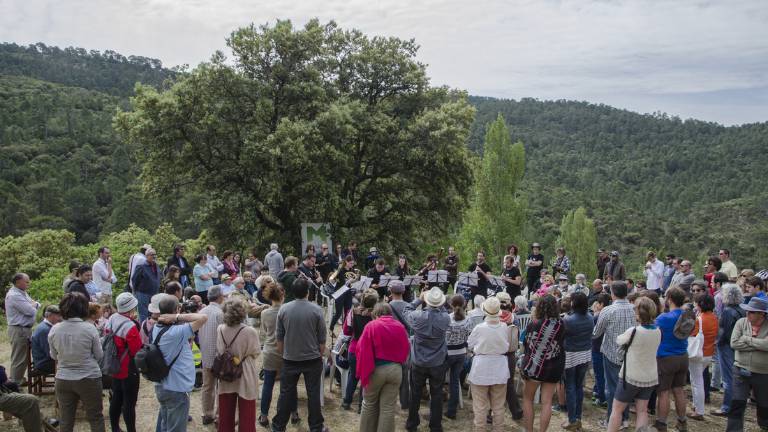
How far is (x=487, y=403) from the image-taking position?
620 cm

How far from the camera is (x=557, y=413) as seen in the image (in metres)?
7.23

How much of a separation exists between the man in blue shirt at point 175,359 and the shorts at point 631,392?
4.57 m

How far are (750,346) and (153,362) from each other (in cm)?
663

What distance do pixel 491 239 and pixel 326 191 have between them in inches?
779

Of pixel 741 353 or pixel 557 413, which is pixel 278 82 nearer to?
pixel 557 413

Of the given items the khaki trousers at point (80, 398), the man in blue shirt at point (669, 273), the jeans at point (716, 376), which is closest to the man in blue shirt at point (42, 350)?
the khaki trousers at point (80, 398)

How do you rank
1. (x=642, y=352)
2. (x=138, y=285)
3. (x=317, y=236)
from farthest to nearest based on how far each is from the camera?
(x=317, y=236) → (x=138, y=285) → (x=642, y=352)

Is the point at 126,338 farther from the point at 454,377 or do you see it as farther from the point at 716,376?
the point at 716,376

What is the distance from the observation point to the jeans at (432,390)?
6.31 m

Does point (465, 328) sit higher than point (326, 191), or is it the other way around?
point (326, 191)

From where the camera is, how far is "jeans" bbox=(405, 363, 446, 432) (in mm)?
6309

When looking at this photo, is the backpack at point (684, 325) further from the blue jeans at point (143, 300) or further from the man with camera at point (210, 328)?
the blue jeans at point (143, 300)

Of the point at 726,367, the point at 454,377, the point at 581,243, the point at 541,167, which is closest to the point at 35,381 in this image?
the point at 454,377

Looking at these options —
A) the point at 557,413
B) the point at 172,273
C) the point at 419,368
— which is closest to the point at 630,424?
the point at 557,413
